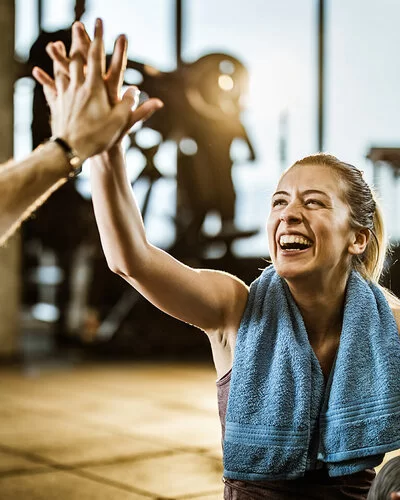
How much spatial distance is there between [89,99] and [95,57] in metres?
0.06

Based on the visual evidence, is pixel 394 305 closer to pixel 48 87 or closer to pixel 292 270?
pixel 292 270

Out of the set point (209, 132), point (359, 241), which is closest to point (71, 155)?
point (359, 241)

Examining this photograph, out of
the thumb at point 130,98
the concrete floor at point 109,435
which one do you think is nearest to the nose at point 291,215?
the thumb at point 130,98

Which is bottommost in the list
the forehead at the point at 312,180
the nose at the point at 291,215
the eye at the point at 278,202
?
the nose at the point at 291,215

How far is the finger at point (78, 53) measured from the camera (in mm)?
1228

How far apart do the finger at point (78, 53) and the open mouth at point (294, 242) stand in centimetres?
65

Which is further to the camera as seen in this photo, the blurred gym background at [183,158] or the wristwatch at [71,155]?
the blurred gym background at [183,158]

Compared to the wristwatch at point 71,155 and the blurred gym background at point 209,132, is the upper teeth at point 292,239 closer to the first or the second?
the wristwatch at point 71,155

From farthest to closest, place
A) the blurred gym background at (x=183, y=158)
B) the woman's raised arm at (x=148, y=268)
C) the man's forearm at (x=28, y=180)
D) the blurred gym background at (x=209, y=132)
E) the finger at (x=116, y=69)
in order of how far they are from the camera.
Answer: the blurred gym background at (x=209, y=132), the blurred gym background at (x=183, y=158), the woman's raised arm at (x=148, y=268), the finger at (x=116, y=69), the man's forearm at (x=28, y=180)

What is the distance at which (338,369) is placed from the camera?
1.72 m

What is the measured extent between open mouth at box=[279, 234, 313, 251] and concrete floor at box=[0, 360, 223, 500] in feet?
3.46

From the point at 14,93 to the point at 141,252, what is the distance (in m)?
5.06

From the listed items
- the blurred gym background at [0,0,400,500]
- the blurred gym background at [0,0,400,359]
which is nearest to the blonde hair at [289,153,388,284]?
the blurred gym background at [0,0,400,500]

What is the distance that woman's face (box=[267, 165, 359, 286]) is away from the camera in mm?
1730
